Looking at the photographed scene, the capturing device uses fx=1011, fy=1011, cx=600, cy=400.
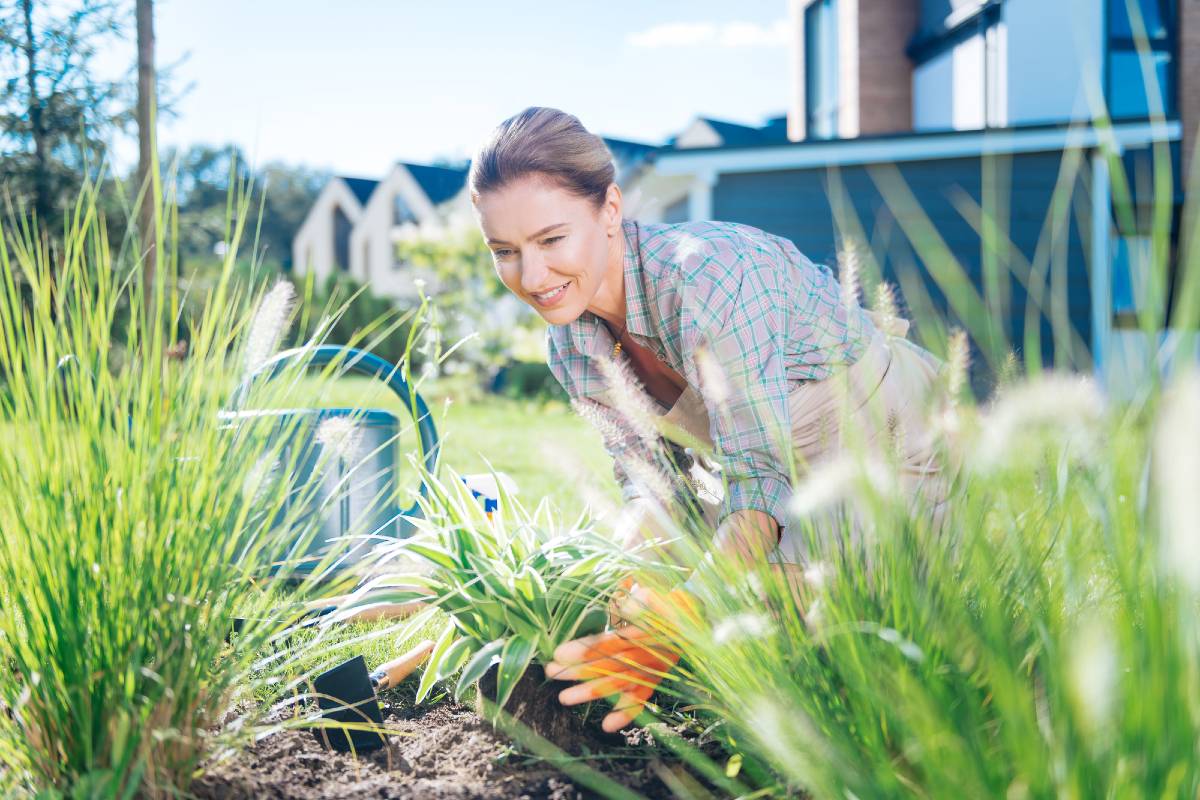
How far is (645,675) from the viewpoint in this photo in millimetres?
1739

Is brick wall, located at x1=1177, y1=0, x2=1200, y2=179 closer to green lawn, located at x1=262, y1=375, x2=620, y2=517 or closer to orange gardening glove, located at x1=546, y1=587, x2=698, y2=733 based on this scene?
green lawn, located at x1=262, y1=375, x2=620, y2=517

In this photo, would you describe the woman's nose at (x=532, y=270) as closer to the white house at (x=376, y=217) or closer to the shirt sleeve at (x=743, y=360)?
the shirt sleeve at (x=743, y=360)

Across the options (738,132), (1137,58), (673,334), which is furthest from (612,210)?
(738,132)

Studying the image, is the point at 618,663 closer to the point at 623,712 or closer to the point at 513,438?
the point at 623,712

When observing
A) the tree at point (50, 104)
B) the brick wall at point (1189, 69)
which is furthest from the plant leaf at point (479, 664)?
the brick wall at point (1189, 69)

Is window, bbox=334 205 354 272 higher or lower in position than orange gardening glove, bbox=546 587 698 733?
higher

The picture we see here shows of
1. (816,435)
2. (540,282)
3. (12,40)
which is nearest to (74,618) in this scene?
A: (540,282)

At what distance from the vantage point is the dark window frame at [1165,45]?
11805 mm

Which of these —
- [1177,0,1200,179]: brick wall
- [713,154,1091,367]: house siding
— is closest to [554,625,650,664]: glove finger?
[713,154,1091,367]: house siding

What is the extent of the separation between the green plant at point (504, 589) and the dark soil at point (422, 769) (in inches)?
4.3

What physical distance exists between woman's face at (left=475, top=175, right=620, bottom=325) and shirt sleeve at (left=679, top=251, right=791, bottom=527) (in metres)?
0.22

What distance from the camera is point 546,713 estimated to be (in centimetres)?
176

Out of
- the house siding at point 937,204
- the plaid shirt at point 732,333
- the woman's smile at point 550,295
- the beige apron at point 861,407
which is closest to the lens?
the plaid shirt at point 732,333

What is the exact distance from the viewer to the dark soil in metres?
1.52
